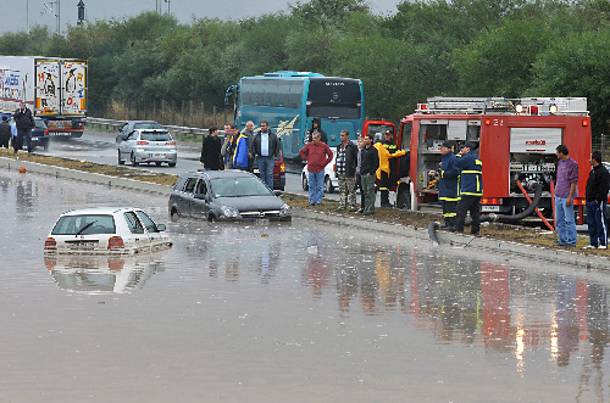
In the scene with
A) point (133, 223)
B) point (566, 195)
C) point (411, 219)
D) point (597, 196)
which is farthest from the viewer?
point (411, 219)

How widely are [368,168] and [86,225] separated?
870cm

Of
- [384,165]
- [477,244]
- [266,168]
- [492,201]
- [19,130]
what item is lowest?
[477,244]

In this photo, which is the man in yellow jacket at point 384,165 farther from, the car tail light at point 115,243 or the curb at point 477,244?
the car tail light at point 115,243

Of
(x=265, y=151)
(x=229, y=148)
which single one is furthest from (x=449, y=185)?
(x=229, y=148)

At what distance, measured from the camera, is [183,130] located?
7431cm

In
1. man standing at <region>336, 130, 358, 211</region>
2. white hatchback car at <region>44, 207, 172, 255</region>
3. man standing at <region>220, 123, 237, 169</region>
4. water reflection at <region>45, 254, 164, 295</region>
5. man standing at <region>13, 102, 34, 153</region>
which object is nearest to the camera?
water reflection at <region>45, 254, 164, 295</region>

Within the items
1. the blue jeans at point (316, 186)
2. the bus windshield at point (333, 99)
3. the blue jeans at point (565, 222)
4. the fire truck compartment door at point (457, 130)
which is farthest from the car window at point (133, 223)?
the bus windshield at point (333, 99)

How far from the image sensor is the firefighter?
29.4 m

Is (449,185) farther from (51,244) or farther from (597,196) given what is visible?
(51,244)

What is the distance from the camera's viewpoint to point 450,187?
1158 inches

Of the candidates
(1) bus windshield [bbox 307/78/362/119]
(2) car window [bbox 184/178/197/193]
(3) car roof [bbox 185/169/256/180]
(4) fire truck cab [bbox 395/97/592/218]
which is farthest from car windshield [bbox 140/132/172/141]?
(4) fire truck cab [bbox 395/97/592/218]

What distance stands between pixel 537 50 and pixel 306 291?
43.5 m

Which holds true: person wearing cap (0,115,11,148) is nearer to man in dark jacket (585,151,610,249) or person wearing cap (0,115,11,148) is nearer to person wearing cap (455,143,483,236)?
person wearing cap (455,143,483,236)

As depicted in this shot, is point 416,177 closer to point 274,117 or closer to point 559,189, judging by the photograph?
point 559,189
